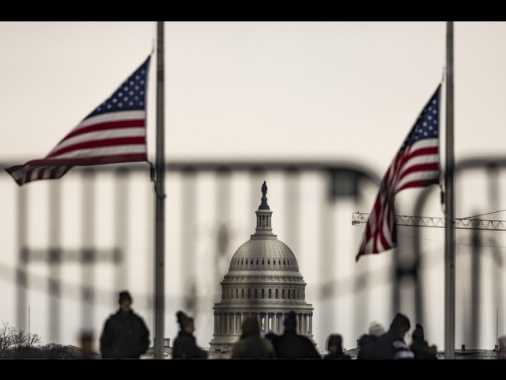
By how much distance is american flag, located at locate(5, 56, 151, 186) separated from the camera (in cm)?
1580

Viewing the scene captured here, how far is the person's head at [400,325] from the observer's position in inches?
549

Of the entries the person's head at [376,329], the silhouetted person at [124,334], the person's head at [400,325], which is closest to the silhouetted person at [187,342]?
the silhouetted person at [124,334]

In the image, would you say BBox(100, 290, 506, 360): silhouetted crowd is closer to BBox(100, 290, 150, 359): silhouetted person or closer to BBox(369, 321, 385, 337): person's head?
BBox(100, 290, 150, 359): silhouetted person

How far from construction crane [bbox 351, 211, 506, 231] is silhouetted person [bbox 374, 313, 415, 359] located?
3.16 ft

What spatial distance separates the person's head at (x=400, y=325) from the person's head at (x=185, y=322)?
188 cm

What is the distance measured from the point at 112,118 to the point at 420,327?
4340 millimetres

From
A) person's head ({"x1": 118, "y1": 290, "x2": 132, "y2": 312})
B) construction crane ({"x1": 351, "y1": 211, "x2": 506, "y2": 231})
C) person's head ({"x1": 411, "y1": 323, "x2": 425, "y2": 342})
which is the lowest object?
person's head ({"x1": 411, "y1": 323, "x2": 425, "y2": 342})

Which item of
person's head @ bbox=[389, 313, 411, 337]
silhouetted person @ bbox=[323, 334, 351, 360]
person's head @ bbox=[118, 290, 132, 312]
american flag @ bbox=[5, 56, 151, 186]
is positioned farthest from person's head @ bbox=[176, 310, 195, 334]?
american flag @ bbox=[5, 56, 151, 186]

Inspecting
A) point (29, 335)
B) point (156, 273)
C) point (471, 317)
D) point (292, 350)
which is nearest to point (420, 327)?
point (471, 317)

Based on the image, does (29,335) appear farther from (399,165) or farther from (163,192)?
(399,165)

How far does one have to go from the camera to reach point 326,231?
14.0 m

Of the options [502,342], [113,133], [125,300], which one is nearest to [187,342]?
[125,300]

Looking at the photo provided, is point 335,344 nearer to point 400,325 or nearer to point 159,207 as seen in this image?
point 400,325

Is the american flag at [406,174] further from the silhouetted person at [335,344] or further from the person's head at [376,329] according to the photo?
the silhouetted person at [335,344]
